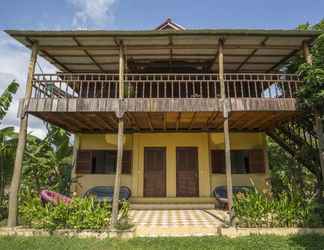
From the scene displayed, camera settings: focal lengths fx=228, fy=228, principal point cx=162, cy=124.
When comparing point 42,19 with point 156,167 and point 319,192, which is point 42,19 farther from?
point 319,192

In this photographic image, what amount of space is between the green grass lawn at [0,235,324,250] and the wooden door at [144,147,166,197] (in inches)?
179

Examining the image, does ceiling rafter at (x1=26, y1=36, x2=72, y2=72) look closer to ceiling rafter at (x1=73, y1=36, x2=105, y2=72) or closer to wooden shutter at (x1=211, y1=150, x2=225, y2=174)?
ceiling rafter at (x1=73, y1=36, x2=105, y2=72)

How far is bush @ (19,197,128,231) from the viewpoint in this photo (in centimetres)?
595

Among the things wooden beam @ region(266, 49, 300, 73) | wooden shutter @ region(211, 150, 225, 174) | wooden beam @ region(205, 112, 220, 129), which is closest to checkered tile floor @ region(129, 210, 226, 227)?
wooden shutter @ region(211, 150, 225, 174)

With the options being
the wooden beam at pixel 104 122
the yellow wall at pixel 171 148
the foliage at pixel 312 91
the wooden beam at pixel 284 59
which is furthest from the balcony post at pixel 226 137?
the wooden beam at pixel 104 122

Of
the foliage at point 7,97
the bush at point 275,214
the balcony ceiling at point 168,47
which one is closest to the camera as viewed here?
the bush at point 275,214

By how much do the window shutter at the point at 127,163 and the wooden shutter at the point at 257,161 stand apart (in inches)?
215

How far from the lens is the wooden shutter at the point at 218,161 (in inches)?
407

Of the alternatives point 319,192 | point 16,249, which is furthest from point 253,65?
point 16,249

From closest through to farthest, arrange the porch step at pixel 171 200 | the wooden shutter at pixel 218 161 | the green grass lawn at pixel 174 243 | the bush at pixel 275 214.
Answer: the green grass lawn at pixel 174 243, the bush at pixel 275 214, the porch step at pixel 171 200, the wooden shutter at pixel 218 161

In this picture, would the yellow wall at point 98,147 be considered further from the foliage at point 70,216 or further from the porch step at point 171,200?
the foliage at point 70,216

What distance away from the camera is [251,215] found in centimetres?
596

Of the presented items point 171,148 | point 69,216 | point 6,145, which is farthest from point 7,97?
point 171,148

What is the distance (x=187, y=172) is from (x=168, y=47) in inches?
216
